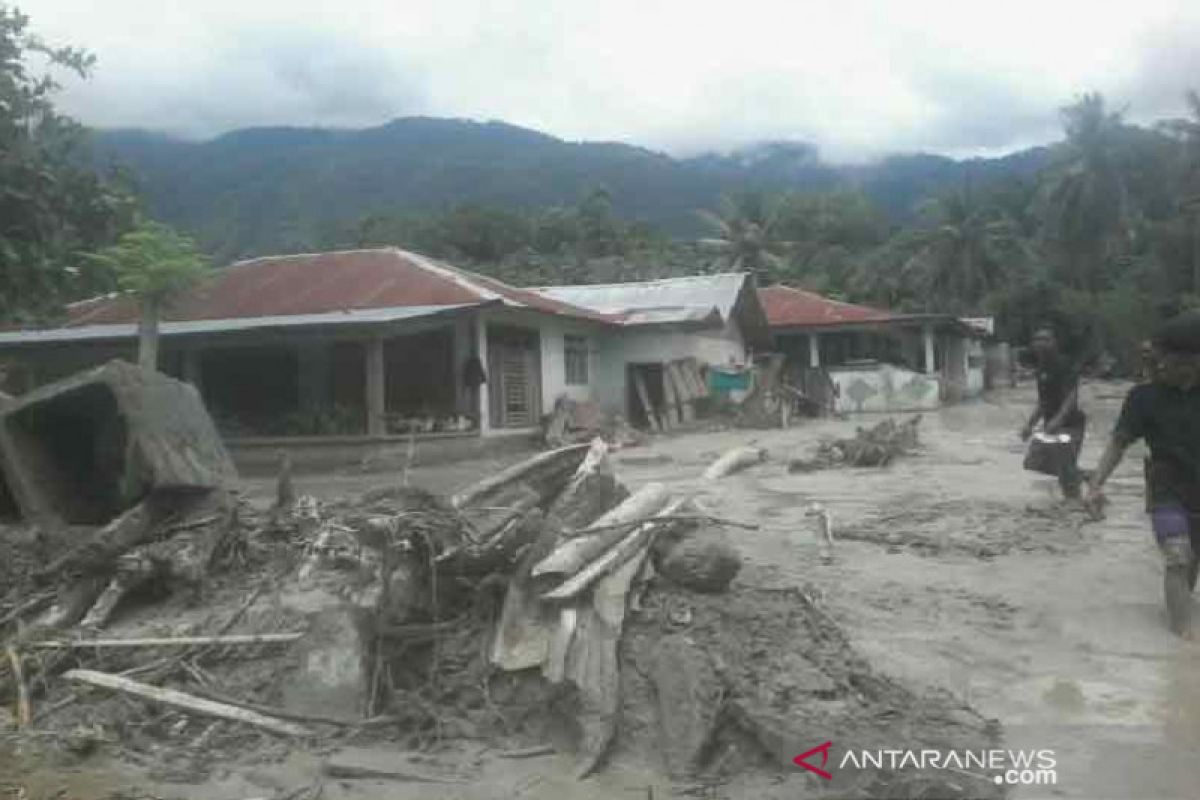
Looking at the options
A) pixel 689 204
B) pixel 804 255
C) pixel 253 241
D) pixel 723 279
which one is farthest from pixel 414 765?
pixel 689 204

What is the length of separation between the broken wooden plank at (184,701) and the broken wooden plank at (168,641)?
23cm

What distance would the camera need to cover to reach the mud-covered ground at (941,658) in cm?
405

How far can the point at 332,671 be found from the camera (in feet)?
15.8

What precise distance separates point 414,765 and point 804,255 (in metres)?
56.3

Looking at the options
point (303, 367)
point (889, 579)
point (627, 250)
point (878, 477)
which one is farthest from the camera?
point (627, 250)

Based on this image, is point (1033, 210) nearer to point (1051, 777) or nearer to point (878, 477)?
point (878, 477)

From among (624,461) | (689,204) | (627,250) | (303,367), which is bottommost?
(624,461)

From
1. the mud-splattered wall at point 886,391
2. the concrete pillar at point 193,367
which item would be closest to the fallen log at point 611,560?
the concrete pillar at point 193,367

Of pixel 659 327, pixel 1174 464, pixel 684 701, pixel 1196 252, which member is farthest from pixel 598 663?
pixel 1196 252

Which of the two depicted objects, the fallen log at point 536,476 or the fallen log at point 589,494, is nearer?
the fallen log at point 589,494

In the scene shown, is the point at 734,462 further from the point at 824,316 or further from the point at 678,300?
the point at 824,316

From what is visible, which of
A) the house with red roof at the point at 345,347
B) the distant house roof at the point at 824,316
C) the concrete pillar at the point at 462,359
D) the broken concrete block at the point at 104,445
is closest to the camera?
the broken concrete block at the point at 104,445

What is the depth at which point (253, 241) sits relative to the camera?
73875mm

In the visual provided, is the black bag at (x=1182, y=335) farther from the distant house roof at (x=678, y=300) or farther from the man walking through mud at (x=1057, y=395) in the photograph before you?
the distant house roof at (x=678, y=300)
